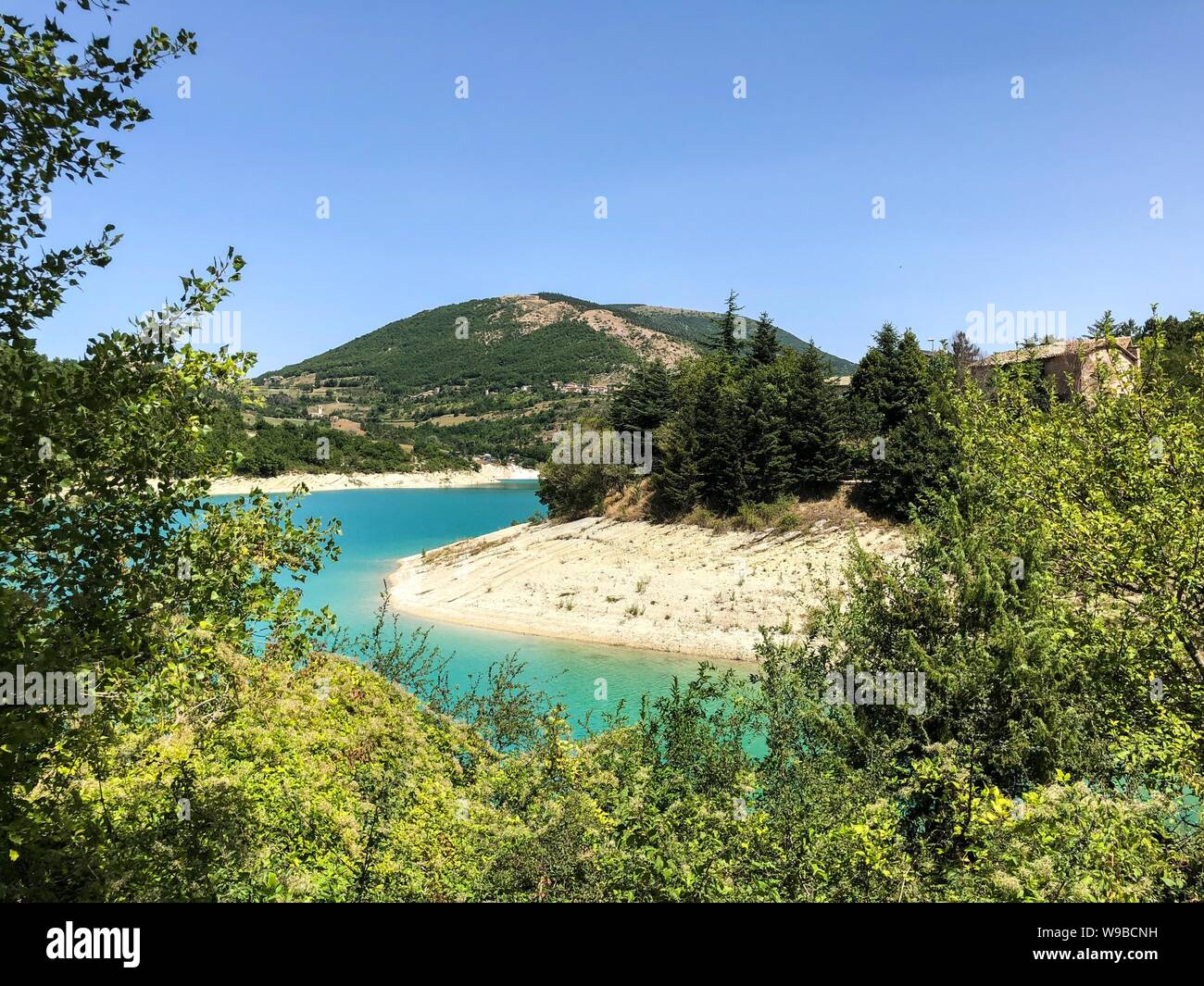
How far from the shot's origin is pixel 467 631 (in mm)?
31438

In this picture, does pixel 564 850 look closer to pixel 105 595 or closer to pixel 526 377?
pixel 105 595

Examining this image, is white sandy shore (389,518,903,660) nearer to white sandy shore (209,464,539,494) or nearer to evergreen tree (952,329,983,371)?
evergreen tree (952,329,983,371)

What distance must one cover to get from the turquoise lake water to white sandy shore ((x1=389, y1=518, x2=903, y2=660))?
1.24 metres

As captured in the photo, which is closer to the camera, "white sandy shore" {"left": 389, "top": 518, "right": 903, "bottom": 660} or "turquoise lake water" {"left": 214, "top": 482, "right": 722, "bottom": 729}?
"turquoise lake water" {"left": 214, "top": 482, "right": 722, "bottom": 729}

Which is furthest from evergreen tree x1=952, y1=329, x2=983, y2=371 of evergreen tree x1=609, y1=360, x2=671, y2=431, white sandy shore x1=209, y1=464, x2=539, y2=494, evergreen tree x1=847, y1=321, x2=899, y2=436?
white sandy shore x1=209, y1=464, x2=539, y2=494

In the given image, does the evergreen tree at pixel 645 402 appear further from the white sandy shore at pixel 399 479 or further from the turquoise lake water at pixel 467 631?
the white sandy shore at pixel 399 479

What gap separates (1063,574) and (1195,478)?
7.59 feet

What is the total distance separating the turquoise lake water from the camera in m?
24.0

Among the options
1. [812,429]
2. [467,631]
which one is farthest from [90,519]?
[812,429]

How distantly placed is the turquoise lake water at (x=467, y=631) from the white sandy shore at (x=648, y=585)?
1239 millimetres

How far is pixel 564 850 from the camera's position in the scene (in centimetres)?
727

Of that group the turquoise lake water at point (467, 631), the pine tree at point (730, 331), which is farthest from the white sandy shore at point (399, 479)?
the pine tree at point (730, 331)
